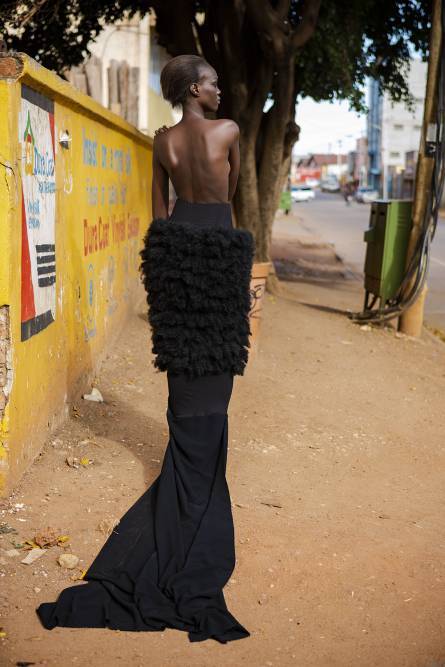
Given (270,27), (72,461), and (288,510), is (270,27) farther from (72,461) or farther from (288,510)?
(288,510)

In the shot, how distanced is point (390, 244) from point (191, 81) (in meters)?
6.31

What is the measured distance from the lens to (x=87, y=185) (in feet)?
20.9

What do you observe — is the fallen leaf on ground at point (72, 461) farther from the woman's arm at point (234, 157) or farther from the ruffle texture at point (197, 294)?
the woman's arm at point (234, 157)

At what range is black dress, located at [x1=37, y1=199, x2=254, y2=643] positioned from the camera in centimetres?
376

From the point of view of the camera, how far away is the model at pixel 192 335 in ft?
12.6

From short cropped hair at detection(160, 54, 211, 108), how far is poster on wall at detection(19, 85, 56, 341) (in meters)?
0.77

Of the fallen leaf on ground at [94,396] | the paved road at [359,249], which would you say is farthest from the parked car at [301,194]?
the fallen leaf on ground at [94,396]

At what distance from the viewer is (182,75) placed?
3.94m

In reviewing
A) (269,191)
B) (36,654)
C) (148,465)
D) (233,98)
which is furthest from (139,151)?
(36,654)

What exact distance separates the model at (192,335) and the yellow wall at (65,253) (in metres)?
0.67

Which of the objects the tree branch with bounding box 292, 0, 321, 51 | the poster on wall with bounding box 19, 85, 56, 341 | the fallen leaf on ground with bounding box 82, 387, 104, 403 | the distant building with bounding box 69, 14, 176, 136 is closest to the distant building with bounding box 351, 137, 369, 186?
the distant building with bounding box 69, 14, 176, 136

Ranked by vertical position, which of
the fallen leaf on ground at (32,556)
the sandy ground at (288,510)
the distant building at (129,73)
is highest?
the distant building at (129,73)

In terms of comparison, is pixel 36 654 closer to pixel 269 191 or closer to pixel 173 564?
pixel 173 564

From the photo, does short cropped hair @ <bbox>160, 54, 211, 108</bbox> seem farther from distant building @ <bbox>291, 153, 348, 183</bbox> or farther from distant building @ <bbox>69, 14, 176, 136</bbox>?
distant building @ <bbox>291, 153, 348, 183</bbox>
